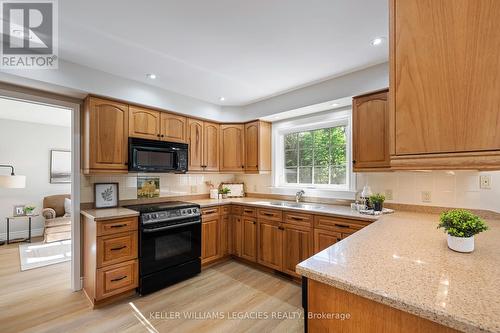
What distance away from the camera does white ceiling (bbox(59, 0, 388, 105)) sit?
63.1 inches

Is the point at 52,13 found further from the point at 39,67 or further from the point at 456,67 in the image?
the point at 456,67

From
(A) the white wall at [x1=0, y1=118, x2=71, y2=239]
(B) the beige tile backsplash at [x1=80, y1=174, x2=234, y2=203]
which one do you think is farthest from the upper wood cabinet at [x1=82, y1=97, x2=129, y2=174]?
(A) the white wall at [x1=0, y1=118, x2=71, y2=239]

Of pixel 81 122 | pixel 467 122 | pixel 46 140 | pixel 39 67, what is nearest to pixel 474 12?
pixel 467 122

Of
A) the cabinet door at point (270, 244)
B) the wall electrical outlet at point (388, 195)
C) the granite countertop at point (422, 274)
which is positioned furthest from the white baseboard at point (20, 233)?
the wall electrical outlet at point (388, 195)

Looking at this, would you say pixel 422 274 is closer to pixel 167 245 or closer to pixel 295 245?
pixel 295 245

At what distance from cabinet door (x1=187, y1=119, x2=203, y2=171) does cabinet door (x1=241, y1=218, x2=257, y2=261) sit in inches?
43.0

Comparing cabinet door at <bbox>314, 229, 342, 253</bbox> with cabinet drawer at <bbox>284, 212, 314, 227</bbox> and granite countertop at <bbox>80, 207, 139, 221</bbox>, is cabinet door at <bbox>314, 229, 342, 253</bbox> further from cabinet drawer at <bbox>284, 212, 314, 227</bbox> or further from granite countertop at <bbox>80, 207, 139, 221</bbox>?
granite countertop at <bbox>80, 207, 139, 221</bbox>

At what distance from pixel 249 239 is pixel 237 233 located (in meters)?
0.24

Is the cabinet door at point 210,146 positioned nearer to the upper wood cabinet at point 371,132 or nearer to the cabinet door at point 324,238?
the cabinet door at point 324,238

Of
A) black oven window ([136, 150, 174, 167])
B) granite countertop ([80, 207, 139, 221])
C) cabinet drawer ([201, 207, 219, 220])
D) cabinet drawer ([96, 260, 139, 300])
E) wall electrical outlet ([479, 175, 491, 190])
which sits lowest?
cabinet drawer ([96, 260, 139, 300])

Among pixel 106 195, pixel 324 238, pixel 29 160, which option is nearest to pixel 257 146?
pixel 324 238

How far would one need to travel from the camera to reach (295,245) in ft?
8.89

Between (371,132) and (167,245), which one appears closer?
(371,132)

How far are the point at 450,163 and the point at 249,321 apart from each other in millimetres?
2047
